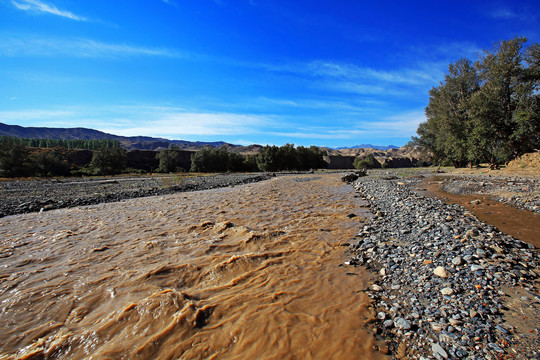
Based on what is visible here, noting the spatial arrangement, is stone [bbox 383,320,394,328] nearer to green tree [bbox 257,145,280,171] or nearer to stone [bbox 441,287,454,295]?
stone [bbox 441,287,454,295]

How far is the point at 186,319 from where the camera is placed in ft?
13.9

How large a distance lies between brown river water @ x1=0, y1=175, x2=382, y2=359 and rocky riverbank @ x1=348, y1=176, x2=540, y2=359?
1.61ft

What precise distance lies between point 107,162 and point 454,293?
3494 inches

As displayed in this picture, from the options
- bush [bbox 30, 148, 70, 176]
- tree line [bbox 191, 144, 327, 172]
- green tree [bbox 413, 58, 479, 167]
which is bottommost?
bush [bbox 30, 148, 70, 176]

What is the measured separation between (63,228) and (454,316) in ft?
46.6

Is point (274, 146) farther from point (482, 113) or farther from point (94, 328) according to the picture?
point (94, 328)

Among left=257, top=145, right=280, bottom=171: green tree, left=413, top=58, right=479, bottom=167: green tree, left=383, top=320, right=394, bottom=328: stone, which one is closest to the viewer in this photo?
left=383, top=320, right=394, bottom=328: stone

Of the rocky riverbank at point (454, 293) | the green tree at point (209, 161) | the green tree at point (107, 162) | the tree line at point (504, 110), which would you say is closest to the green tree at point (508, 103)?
the tree line at point (504, 110)

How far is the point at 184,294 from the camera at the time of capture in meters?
5.00

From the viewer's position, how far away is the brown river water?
367cm

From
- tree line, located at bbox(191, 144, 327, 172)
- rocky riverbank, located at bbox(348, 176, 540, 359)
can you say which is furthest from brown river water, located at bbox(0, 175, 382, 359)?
tree line, located at bbox(191, 144, 327, 172)

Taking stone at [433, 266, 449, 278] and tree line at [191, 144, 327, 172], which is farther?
tree line at [191, 144, 327, 172]

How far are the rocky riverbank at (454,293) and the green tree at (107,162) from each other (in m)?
85.5

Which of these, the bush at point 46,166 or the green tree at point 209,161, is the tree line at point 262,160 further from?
the bush at point 46,166
